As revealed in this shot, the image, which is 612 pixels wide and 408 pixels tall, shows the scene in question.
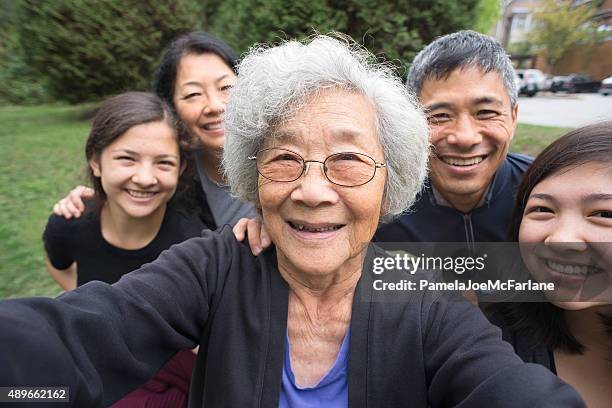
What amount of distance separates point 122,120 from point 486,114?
1997 mm

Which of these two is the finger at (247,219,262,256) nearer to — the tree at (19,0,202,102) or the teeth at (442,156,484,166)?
the teeth at (442,156,484,166)

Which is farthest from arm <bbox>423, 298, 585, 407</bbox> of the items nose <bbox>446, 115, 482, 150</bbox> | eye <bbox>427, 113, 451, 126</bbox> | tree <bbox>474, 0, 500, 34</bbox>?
tree <bbox>474, 0, 500, 34</bbox>

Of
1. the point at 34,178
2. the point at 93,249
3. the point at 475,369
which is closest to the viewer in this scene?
the point at 475,369

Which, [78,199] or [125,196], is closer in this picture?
[125,196]

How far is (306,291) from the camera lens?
1771 millimetres

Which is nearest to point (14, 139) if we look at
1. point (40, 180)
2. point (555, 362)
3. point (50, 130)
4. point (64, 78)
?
point (50, 130)

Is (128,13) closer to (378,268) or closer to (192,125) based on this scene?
(192,125)

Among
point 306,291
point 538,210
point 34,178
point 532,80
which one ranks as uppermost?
point 532,80

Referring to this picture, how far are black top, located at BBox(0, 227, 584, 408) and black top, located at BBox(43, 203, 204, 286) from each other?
1.05 metres

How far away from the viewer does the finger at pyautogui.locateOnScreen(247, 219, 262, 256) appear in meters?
1.82

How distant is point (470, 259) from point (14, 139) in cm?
1006

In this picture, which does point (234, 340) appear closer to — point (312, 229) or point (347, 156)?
point (312, 229)

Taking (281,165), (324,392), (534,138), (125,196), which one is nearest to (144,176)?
(125,196)

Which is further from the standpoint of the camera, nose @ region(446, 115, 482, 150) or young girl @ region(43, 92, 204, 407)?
young girl @ region(43, 92, 204, 407)
